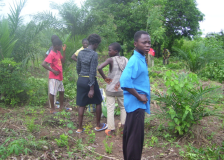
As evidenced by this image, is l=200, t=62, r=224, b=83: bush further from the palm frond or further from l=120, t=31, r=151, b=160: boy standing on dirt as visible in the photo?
the palm frond

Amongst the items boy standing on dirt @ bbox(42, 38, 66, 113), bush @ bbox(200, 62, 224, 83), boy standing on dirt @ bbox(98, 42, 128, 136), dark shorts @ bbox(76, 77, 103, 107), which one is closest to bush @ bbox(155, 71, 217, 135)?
boy standing on dirt @ bbox(98, 42, 128, 136)

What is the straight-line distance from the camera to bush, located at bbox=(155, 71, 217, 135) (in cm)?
330

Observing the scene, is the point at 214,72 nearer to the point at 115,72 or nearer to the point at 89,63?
the point at 115,72

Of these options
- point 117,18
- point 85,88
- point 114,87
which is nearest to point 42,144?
point 85,88

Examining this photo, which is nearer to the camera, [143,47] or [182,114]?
[143,47]

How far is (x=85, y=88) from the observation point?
381cm

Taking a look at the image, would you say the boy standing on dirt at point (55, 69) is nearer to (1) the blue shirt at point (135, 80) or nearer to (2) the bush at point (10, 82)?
(2) the bush at point (10, 82)

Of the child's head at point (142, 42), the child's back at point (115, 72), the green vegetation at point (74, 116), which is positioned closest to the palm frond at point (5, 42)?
the green vegetation at point (74, 116)

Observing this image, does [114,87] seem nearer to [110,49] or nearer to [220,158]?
[110,49]

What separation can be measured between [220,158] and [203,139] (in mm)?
424

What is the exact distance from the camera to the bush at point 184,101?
3.30 meters

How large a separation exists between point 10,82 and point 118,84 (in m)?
2.64

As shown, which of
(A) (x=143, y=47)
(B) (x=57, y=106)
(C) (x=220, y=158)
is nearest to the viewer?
(A) (x=143, y=47)

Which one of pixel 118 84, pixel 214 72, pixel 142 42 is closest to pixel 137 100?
pixel 142 42
